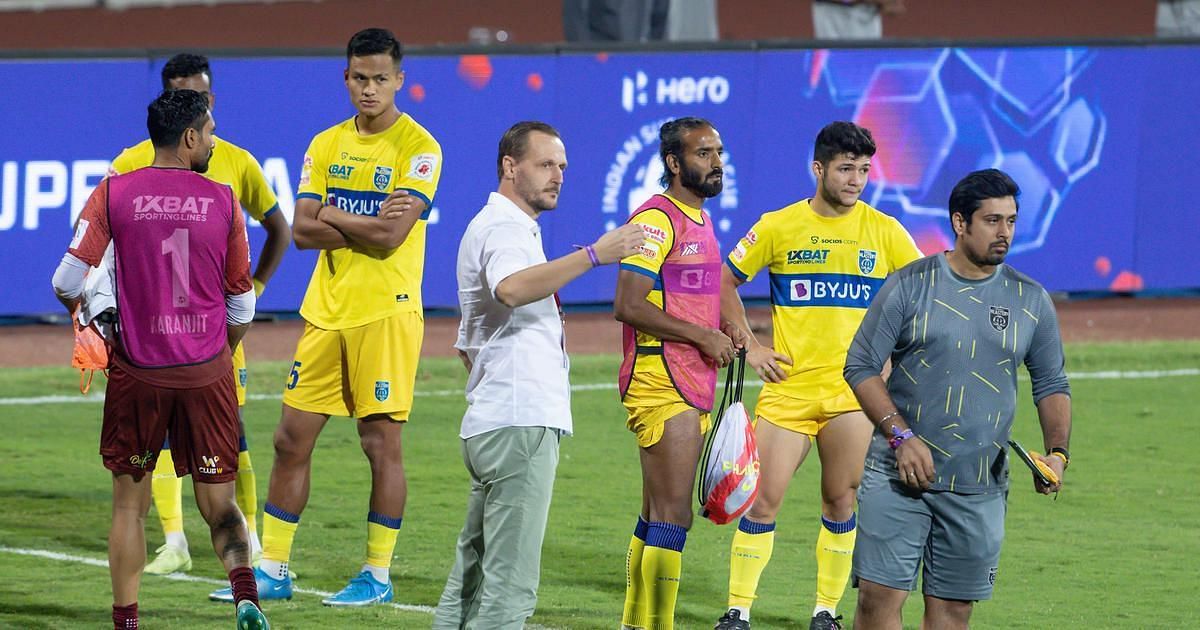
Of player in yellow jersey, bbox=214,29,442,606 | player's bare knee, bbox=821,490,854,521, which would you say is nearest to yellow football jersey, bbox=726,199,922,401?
player's bare knee, bbox=821,490,854,521

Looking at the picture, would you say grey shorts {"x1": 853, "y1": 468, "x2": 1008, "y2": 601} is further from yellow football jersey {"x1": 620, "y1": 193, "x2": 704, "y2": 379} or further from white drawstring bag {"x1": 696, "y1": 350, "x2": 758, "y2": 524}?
yellow football jersey {"x1": 620, "y1": 193, "x2": 704, "y2": 379}

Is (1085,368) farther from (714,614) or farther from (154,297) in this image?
(154,297)

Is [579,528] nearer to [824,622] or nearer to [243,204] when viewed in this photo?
[824,622]

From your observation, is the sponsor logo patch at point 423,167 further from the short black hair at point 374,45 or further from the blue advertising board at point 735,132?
the blue advertising board at point 735,132

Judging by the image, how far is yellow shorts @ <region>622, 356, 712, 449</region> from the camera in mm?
7371

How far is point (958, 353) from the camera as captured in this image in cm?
645

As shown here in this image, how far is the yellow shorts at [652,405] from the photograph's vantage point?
737cm

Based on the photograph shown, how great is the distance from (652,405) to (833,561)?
4.04 feet

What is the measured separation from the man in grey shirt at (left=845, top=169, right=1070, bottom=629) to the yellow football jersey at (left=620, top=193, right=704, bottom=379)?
3.49ft

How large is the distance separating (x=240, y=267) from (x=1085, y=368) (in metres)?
9.37

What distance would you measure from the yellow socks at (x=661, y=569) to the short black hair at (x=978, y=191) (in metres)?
1.72

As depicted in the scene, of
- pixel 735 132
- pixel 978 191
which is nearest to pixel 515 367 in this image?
pixel 978 191

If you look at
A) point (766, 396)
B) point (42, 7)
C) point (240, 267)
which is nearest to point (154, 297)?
point (240, 267)

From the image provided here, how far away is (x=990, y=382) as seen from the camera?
21.3ft
